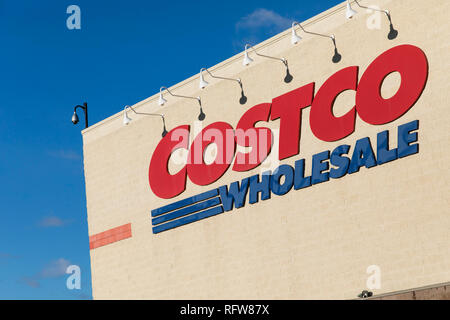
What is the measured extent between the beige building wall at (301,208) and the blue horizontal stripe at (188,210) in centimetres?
65

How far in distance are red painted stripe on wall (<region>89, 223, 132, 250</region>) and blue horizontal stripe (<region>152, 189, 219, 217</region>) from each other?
7.71 feet

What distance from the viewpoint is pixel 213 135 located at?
37.0 meters

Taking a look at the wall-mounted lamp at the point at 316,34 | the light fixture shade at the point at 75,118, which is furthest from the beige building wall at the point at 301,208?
the light fixture shade at the point at 75,118

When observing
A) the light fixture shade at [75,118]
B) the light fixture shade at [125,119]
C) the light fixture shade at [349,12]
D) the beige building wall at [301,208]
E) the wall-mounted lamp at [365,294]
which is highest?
Answer: the light fixture shade at [75,118]

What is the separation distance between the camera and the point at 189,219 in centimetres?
3766

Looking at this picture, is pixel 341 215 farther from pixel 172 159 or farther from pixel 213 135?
pixel 172 159

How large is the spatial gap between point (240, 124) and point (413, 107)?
9.28 metres

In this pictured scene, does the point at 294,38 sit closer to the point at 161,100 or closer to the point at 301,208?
the point at 301,208

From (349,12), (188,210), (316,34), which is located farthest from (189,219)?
(349,12)

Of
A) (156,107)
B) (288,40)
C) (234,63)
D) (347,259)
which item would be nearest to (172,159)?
(156,107)

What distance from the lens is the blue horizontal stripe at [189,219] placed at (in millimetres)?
36344

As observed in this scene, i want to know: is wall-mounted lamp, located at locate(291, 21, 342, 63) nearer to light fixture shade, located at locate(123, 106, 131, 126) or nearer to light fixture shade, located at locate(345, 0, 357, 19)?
light fixture shade, located at locate(345, 0, 357, 19)

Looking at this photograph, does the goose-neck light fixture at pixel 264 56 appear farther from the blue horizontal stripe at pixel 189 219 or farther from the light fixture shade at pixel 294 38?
the blue horizontal stripe at pixel 189 219
